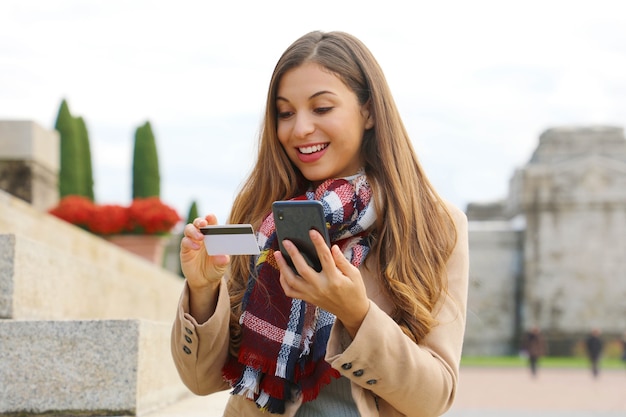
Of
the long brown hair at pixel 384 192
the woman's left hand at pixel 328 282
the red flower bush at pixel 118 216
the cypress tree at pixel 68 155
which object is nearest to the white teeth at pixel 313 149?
the long brown hair at pixel 384 192

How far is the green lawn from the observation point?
2159 cm

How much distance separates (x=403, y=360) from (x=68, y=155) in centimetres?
1005

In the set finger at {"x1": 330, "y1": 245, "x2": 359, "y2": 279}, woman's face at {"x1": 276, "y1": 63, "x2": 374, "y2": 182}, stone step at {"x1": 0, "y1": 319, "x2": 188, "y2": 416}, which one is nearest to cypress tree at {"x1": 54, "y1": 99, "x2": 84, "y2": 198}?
stone step at {"x1": 0, "y1": 319, "x2": 188, "y2": 416}

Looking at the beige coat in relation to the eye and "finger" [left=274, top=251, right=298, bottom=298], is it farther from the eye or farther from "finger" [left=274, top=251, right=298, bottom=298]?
the eye

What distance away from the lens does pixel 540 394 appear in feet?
44.7

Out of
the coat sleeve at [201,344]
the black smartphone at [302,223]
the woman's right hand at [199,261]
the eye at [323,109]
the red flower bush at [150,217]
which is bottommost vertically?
the red flower bush at [150,217]

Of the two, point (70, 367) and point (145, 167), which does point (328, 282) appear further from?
point (145, 167)

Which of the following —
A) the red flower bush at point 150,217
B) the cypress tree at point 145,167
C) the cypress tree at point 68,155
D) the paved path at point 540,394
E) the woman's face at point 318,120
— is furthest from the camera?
the cypress tree at point 145,167

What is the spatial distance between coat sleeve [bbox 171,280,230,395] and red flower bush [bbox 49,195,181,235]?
278 inches

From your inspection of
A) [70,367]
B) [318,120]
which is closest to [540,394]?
[70,367]

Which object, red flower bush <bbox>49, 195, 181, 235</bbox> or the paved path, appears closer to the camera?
red flower bush <bbox>49, 195, 181, 235</bbox>

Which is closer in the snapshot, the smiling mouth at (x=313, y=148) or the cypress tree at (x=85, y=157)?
the smiling mouth at (x=313, y=148)

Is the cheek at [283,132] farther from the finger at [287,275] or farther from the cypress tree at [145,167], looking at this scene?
the cypress tree at [145,167]

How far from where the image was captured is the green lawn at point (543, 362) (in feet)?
70.8
